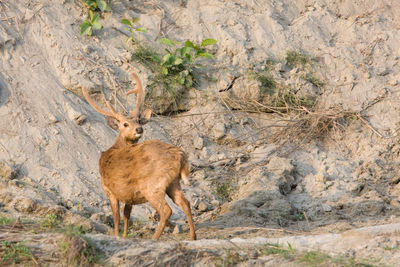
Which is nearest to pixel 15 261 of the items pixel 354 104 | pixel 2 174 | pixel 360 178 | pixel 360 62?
pixel 2 174

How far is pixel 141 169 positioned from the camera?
7750 millimetres

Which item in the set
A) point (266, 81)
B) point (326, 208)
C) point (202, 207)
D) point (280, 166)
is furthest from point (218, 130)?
point (326, 208)

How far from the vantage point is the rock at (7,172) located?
9.11 m

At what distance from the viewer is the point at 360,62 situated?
12531 millimetres

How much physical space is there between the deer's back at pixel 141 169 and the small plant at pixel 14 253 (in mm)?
2096

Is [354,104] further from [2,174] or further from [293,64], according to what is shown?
[2,174]

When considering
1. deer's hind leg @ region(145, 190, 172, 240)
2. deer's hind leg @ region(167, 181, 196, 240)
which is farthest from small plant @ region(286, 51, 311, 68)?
deer's hind leg @ region(145, 190, 172, 240)

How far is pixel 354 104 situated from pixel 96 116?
15.8ft

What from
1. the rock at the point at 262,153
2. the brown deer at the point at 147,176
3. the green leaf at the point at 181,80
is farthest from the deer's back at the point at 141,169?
the green leaf at the point at 181,80

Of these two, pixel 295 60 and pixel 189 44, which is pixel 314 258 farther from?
pixel 295 60

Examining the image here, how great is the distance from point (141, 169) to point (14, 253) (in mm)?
2229

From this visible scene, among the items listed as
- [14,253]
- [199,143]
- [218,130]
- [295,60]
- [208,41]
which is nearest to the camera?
[14,253]

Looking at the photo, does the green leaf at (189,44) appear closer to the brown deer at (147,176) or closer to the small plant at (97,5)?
the small plant at (97,5)

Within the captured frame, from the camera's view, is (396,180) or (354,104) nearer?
(396,180)
